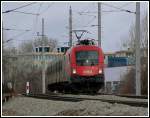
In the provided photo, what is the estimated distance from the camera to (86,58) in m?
31.0

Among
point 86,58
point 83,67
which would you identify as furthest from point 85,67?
point 86,58

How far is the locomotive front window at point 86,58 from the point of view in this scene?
30.9 m

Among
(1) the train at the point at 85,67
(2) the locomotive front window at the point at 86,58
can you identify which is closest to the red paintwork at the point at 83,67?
(1) the train at the point at 85,67

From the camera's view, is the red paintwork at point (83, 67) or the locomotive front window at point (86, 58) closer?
the red paintwork at point (83, 67)

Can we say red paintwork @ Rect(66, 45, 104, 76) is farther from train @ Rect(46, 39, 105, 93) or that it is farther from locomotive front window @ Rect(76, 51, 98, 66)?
locomotive front window @ Rect(76, 51, 98, 66)

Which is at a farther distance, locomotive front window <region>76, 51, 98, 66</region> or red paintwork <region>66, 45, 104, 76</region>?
locomotive front window <region>76, 51, 98, 66</region>

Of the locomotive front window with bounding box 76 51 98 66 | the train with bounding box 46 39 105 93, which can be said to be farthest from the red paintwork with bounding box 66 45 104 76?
the locomotive front window with bounding box 76 51 98 66

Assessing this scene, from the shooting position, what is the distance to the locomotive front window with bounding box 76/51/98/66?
30938 millimetres

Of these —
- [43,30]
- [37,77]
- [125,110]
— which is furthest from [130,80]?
[125,110]

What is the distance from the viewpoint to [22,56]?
85.0 m

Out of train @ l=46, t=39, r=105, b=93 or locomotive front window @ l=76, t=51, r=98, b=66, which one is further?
locomotive front window @ l=76, t=51, r=98, b=66

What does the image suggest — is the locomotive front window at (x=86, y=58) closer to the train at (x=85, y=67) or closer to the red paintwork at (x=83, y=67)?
the train at (x=85, y=67)

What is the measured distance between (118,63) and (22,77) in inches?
694

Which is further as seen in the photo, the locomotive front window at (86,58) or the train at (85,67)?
the locomotive front window at (86,58)
